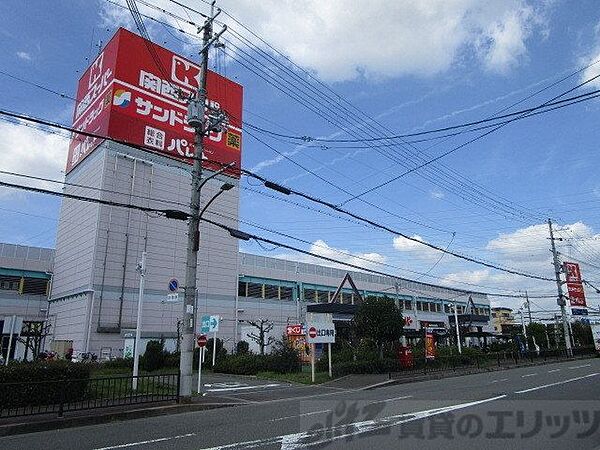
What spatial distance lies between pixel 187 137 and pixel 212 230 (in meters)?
10.6

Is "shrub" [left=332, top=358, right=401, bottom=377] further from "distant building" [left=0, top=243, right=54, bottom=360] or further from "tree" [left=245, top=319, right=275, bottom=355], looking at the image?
"distant building" [left=0, top=243, right=54, bottom=360]

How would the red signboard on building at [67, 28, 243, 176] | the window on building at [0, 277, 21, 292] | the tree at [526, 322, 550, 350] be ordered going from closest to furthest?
1. the window on building at [0, 277, 21, 292]
2. the red signboard on building at [67, 28, 243, 176]
3. the tree at [526, 322, 550, 350]

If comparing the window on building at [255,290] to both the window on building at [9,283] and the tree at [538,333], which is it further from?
the tree at [538,333]

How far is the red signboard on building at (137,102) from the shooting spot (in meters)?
44.6

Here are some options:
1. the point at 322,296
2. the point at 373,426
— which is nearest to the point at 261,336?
the point at 373,426

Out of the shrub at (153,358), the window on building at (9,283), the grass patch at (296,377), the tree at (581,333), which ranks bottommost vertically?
the grass patch at (296,377)

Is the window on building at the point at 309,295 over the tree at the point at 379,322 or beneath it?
over

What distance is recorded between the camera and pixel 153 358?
31.4 metres

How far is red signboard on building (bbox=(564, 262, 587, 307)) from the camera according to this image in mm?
43781

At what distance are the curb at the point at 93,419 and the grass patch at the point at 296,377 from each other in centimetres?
882

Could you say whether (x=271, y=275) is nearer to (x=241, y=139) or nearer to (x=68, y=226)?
(x=241, y=139)

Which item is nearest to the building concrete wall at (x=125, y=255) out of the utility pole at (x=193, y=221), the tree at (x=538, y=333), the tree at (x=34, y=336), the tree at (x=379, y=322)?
the tree at (x=34, y=336)

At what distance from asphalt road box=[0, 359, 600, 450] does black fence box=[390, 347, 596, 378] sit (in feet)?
35.0

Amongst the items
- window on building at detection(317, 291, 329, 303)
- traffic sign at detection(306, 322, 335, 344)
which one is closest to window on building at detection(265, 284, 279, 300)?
window on building at detection(317, 291, 329, 303)
